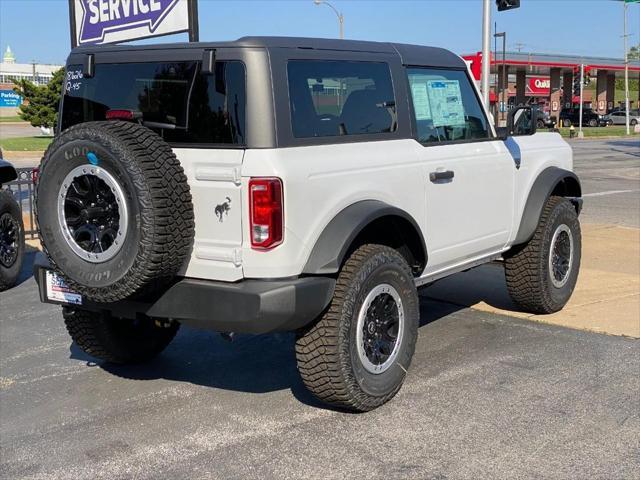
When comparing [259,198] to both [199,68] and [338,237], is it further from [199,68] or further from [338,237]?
[199,68]

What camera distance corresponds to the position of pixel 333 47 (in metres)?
4.59

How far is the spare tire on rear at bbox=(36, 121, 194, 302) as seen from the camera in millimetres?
3803

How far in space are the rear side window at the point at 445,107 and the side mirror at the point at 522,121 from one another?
0.30m

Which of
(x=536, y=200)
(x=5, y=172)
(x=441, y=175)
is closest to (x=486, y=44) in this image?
(x=536, y=200)

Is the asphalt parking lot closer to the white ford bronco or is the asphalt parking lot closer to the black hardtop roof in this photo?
the white ford bronco

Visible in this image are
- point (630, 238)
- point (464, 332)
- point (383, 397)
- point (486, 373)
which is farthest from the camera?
point (630, 238)

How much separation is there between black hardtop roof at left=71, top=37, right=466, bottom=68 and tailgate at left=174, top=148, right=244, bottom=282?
0.59 metres

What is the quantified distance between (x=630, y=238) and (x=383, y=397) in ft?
23.3

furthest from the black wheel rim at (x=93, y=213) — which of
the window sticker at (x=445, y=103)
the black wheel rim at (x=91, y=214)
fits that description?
the window sticker at (x=445, y=103)

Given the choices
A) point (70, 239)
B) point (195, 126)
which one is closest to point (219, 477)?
point (70, 239)

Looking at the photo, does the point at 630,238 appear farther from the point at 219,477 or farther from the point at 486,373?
the point at 219,477

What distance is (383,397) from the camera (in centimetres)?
453

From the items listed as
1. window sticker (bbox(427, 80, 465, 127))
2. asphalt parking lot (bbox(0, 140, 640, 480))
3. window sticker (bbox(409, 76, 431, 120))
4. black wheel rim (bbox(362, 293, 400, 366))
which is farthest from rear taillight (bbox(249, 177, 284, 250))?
window sticker (bbox(427, 80, 465, 127))

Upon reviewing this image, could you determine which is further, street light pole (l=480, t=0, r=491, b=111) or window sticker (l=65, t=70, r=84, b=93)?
street light pole (l=480, t=0, r=491, b=111)
